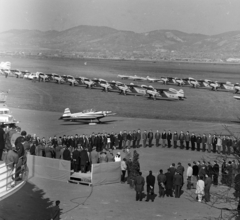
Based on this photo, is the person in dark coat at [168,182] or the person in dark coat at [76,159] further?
the person in dark coat at [76,159]

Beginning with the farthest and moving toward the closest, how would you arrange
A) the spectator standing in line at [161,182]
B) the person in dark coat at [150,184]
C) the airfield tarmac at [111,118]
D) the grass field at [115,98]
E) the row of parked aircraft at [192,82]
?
1. the row of parked aircraft at [192,82]
2. the grass field at [115,98]
3. the airfield tarmac at [111,118]
4. the spectator standing in line at [161,182]
5. the person in dark coat at [150,184]

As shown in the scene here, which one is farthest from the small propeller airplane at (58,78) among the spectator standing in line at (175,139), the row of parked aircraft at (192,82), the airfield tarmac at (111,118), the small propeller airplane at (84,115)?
the spectator standing in line at (175,139)

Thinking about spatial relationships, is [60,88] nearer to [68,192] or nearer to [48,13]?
[48,13]

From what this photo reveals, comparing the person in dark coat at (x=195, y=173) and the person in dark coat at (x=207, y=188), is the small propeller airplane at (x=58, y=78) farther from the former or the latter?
the person in dark coat at (x=207, y=188)

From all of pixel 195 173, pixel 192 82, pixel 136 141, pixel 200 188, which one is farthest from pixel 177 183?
pixel 192 82

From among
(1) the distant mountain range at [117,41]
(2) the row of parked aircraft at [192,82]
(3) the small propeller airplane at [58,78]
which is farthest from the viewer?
(2) the row of parked aircraft at [192,82]

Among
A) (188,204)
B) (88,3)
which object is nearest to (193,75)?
(88,3)

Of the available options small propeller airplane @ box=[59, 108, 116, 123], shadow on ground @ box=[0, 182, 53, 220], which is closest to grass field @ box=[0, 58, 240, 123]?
small propeller airplane @ box=[59, 108, 116, 123]
